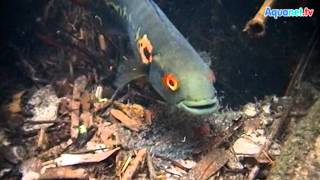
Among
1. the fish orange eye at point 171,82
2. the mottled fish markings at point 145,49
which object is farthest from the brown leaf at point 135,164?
the mottled fish markings at point 145,49

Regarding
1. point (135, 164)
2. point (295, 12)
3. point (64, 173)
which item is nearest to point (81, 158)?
point (64, 173)

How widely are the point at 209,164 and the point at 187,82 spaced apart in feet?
3.58

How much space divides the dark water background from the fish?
155 cm

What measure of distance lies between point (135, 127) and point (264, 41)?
2.62m

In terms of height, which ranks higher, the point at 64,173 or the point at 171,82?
the point at 171,82

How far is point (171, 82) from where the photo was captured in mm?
4410

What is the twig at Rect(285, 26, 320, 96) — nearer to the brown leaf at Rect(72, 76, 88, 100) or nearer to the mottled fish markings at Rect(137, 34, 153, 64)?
the mottled fish markings at Rect(137, 34, 153, 64)

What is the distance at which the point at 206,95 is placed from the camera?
13.5ft

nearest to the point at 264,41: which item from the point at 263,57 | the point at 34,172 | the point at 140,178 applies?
the point at 263,57

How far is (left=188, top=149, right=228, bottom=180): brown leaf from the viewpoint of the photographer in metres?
4.50

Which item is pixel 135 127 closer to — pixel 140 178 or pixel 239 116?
pixel 140 178

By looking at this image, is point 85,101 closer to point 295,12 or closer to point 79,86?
point 79,86

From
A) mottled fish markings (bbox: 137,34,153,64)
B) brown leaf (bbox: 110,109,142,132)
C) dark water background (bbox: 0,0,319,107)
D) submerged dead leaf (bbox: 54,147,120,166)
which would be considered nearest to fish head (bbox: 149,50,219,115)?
mottled fish markings (bbox: 137,34,153,64)

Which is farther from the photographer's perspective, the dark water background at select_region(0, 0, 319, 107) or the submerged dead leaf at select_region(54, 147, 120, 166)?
the dark water background at select_region(0, 0, 319, 107)
